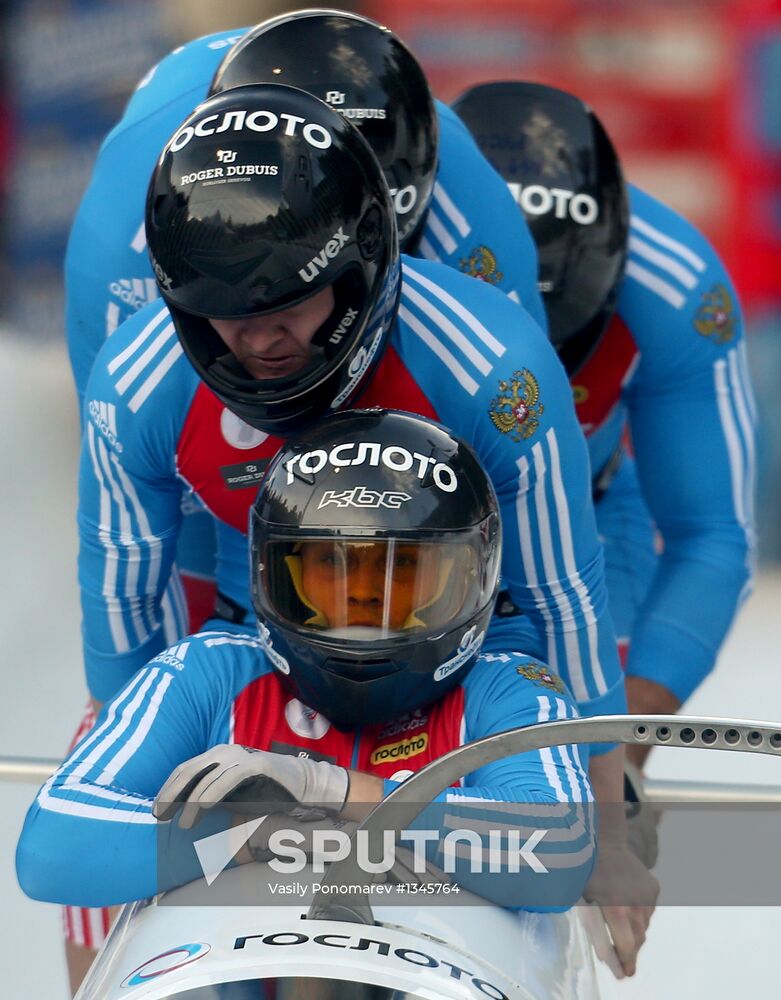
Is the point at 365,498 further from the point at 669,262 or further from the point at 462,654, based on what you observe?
the point at 669,262

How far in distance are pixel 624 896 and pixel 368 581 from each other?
0.68m

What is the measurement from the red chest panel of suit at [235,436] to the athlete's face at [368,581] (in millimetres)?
325

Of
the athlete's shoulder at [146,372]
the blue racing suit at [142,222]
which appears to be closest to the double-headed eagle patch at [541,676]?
the athlete's shoulder at [146,372]

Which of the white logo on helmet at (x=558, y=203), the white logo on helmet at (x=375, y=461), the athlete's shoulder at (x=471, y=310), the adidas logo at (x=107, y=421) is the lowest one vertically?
the adidas logo at (x=107, y=421)

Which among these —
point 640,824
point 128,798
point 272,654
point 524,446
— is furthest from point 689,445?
point 128,798

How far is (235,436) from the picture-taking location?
2.25 meters

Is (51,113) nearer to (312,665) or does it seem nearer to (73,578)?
(73,578)

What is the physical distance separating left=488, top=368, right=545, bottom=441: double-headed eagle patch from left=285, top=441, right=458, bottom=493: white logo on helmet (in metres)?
0.24

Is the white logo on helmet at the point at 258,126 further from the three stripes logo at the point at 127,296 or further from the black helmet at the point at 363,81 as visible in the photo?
the three stripes logo at the point at 127,296

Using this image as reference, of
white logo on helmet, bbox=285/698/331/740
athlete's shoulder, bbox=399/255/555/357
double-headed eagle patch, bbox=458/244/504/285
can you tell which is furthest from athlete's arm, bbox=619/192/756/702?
white logo on helmet, bbox=285/698/331/740

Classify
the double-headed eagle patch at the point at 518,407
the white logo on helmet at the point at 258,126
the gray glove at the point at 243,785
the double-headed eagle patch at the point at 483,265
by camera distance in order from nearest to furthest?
the gray glove at the point at 243,785, the white logo on helmet at the point at 258,126, the double-headed eagle patch at the point at 518,407, the double-headed eagle patch at the point at 483,265

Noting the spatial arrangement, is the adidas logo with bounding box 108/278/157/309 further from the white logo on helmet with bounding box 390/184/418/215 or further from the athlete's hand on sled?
the athlete's hand on sled

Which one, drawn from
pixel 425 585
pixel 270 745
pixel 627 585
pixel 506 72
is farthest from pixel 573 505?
pixel 506 72

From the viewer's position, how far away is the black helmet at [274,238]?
77.3 inches
